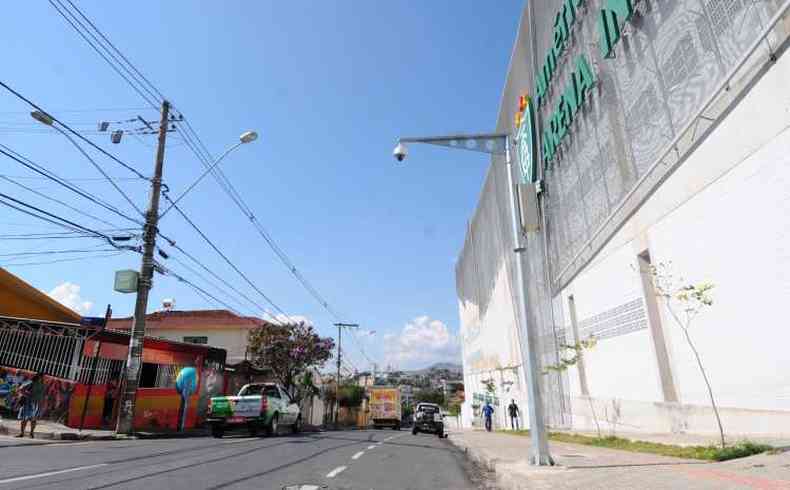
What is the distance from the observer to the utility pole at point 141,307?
17.1 m

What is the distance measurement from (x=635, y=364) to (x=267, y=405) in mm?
13074

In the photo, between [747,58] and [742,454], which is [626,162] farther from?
[742,454]

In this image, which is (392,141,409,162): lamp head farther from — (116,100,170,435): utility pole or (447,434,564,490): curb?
(116,100,170,435): utility pole

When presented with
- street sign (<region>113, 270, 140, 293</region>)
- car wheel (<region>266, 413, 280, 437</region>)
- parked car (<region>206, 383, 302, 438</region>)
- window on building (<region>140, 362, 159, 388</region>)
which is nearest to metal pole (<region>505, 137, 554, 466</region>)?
parked car (<region>206, 383, 302, 438</region>)

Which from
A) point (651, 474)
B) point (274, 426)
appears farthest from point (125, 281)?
point (651, 474)

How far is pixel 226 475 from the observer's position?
746 cm

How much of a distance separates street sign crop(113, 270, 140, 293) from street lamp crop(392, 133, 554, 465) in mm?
13691

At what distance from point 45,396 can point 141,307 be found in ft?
16.9

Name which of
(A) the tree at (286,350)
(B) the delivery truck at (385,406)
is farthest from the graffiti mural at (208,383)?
(B) the delivery truck at (385,406)

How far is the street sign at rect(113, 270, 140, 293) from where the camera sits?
59.0ft

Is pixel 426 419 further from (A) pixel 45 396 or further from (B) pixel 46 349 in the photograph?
(B) pixel 46 349

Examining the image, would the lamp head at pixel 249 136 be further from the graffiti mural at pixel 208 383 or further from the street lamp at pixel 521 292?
the graffiti mural at pixel 208 383

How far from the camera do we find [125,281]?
59.3ft

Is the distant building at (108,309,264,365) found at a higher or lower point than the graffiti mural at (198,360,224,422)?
higher
